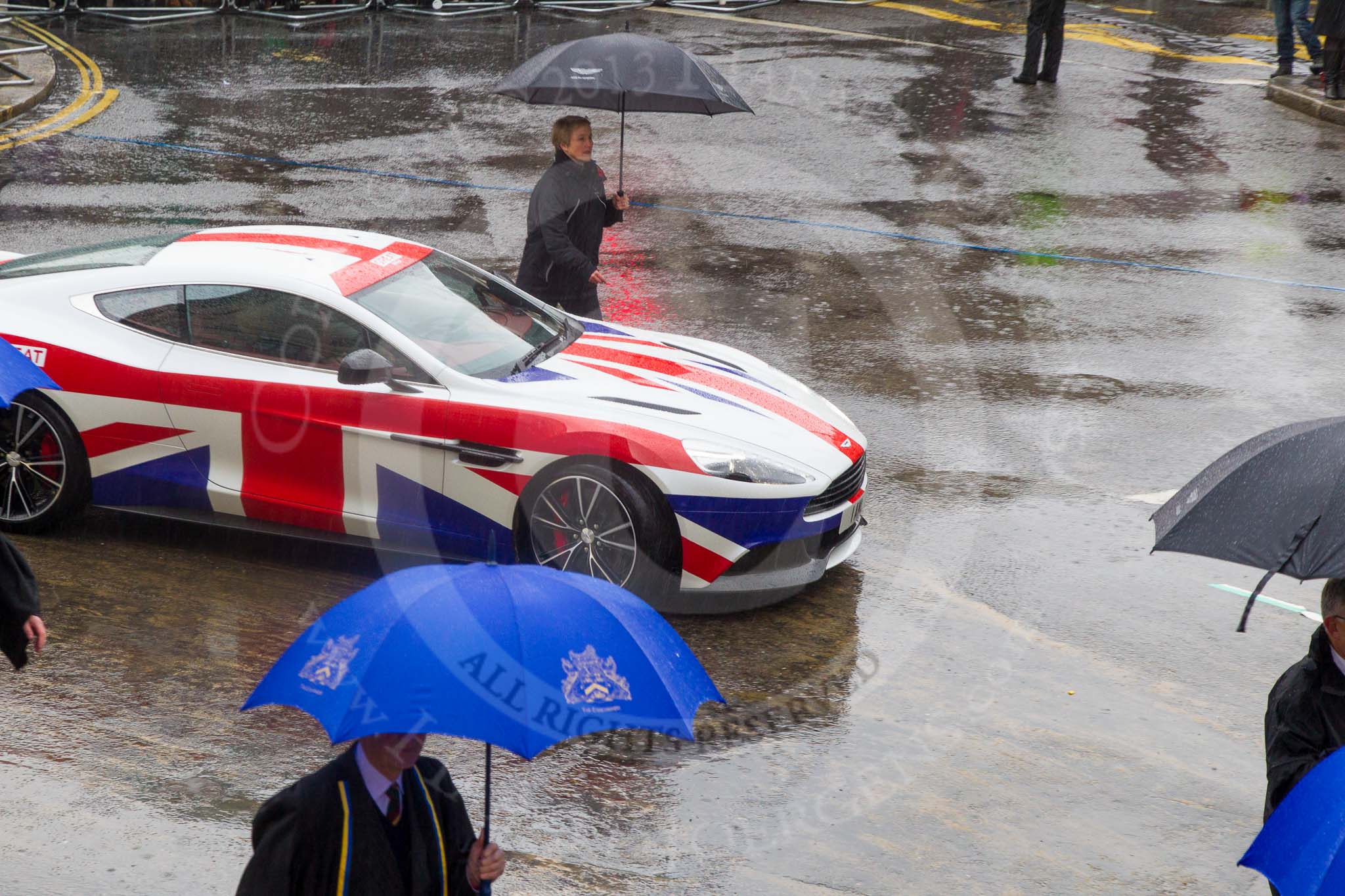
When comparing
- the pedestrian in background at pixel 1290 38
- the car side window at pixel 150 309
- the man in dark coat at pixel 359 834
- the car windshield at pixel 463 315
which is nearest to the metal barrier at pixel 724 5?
the pedestrian in background at pixel 1290 38

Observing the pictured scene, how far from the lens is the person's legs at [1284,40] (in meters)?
18.0

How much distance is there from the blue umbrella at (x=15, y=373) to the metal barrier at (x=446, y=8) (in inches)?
803

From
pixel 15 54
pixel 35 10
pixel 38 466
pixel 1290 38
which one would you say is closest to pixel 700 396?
pixel 38 466

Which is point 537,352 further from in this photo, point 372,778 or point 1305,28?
point 1305,28

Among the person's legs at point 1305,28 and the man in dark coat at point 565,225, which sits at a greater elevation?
the person's legs at point 1305,28

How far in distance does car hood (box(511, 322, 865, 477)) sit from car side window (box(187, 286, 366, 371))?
32.8 inches

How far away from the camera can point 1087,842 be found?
5.15 meters

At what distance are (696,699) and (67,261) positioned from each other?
5473mm

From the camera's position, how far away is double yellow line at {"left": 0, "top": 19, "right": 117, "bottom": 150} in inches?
598

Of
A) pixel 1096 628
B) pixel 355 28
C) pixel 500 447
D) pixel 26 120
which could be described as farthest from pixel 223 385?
pixel 355 28

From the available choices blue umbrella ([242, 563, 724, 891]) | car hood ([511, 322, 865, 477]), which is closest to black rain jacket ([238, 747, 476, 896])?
blue umbrella ([242, 563, 724, 891])

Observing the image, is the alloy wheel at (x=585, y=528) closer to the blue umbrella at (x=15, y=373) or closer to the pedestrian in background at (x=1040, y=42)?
the blue umbrella at (x=15, y=373)

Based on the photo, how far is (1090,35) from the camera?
72.2 feet

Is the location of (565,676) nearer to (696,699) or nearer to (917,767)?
(696,699)
